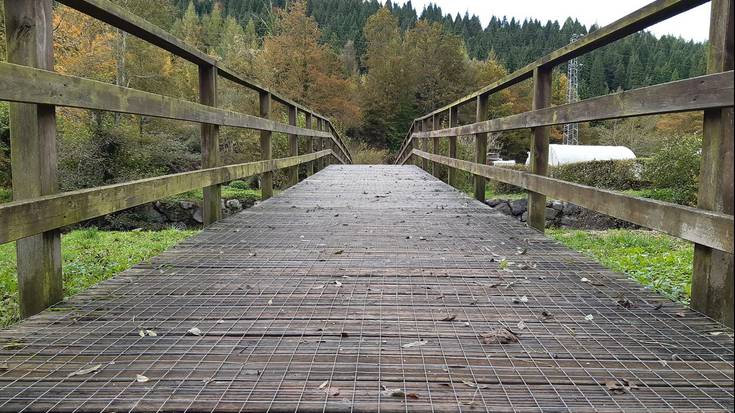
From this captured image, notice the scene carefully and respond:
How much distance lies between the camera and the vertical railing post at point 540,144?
394 cm

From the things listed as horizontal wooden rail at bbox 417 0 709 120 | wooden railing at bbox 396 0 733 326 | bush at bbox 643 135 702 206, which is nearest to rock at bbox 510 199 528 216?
bush at bbox 643 135 702 206

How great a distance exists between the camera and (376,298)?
7.89 ft

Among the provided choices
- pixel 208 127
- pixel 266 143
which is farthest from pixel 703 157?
pixel 266 143

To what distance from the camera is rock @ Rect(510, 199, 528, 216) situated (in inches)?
572

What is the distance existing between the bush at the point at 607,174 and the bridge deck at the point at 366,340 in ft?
55.0

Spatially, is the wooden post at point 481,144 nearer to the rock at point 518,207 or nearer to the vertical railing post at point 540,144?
the vertical railing post at point 540,144

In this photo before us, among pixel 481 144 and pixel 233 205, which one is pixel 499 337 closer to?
pixel 481 144

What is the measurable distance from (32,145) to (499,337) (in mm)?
1834

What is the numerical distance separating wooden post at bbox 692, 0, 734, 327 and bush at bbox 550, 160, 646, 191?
1706cm

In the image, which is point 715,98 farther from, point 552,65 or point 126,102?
point 126,102

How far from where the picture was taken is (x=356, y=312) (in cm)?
221

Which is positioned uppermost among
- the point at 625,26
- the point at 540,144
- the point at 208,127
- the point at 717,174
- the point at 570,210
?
the point at 625,26

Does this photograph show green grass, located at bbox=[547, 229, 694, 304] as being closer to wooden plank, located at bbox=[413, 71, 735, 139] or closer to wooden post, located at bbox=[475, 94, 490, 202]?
wooden plank, located at bbox=[413, 71, 735, 139]

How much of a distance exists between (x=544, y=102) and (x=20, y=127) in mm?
3183
